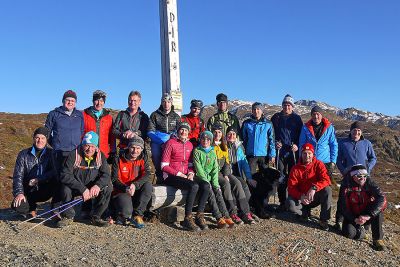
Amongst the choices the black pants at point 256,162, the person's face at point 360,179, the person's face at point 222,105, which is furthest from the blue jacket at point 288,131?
the person's face at point 360,179

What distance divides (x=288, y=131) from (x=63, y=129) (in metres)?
6.37

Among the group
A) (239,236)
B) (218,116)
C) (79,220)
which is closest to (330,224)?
(239,236)

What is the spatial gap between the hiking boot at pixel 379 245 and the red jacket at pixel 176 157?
198 inches

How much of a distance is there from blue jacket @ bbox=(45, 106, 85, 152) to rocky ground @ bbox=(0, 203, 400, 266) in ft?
6.52

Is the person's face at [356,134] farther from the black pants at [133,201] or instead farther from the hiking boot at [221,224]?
the black pants at [133,201]

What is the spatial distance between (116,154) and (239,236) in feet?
12.0

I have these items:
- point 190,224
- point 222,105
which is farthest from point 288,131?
point 190,224

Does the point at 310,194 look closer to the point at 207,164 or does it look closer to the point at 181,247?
the point at 207,164

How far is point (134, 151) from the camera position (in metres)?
9.94

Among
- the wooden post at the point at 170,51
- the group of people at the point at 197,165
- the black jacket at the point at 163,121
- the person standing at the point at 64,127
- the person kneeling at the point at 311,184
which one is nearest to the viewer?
the group of people at the point at 197,165

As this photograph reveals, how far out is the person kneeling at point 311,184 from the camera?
35.4 ft

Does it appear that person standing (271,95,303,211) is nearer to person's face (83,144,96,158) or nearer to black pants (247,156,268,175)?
black pants (247,156,268,175)

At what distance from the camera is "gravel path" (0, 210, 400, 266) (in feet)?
25.5

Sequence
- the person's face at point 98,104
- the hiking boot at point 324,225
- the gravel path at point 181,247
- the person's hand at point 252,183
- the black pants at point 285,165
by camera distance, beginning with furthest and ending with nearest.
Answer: the black pants at point 285,165 < the person's hand at point 252,183 < the hiking boot at point 324,225 < the person's face at point 98,104 < the gravel path at point 181,247
